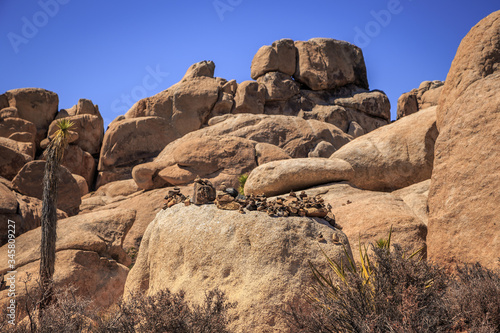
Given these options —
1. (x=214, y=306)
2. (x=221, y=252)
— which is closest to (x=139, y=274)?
(x=221, y=252)

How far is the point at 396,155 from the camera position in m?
10.5

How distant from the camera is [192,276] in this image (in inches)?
210

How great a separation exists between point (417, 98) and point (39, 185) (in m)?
28.4

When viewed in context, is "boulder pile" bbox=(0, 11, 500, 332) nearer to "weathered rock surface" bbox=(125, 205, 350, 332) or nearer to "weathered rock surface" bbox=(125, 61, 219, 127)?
"weathered rock surface" bbox=(125, 205, 350, 332)

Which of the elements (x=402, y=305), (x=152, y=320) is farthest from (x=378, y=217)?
(x=152, y=320)

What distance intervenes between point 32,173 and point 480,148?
12.1 m

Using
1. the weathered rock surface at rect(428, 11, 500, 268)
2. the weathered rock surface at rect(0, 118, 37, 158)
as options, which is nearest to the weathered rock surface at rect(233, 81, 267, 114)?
the weathered rock surface at rect(0, 118, 37, 158)

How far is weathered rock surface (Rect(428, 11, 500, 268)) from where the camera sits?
618cm

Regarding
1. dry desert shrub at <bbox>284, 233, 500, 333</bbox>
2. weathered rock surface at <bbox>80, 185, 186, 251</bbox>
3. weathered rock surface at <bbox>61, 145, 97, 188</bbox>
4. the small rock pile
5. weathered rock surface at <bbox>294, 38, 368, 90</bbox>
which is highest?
weathered rock surface at <bbox>294, 38, 368, 90</bbox>

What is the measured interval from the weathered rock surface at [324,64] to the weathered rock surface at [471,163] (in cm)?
2064

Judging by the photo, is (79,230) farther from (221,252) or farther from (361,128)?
(361,128)

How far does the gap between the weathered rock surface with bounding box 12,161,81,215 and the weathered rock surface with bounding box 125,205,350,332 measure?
7.17 metres

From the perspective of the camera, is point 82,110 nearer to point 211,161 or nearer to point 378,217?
point 211,161

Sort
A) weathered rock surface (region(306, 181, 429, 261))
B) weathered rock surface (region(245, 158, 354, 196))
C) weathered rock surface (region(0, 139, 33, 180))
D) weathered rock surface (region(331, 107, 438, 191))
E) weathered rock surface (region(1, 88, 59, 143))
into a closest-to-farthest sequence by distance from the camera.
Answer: weathered rock surface (region(306, 181, 429, 261)) → weathered rock surface (region(245, 158, 354, 196)) → weathered rock surface (region(331, 107, 438, 191)) → weathered rock surface (region(0, 139, 33, 180)) → weathered rock surface (region(1, 88, 59, 143))
